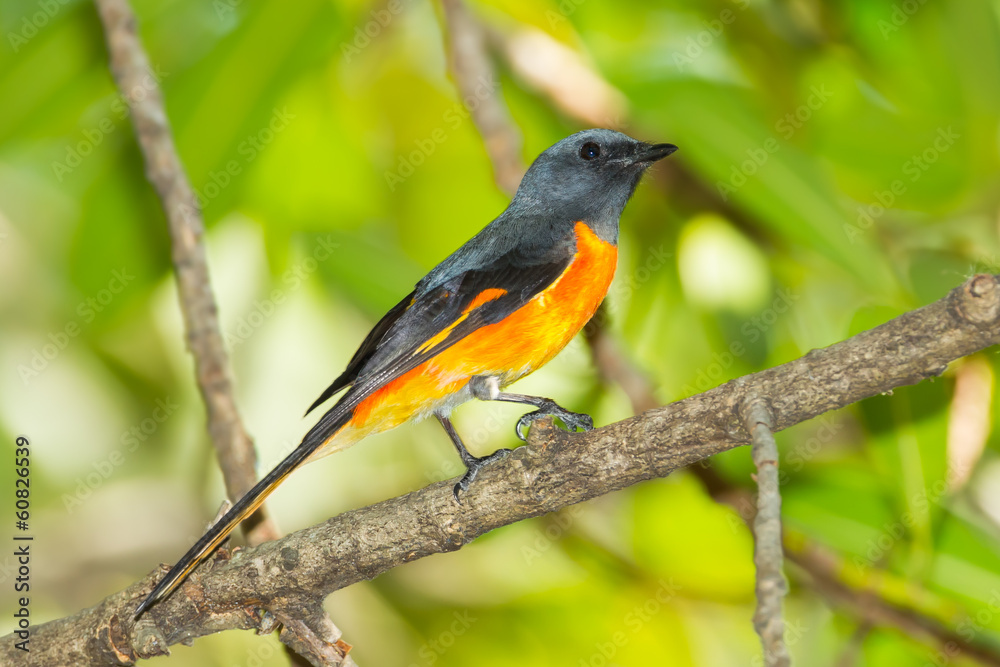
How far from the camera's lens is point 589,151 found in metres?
3.97

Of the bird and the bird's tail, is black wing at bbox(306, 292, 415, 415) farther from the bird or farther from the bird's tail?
the bird's tail

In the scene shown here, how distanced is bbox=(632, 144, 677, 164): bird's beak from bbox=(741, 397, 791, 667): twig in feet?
6.45

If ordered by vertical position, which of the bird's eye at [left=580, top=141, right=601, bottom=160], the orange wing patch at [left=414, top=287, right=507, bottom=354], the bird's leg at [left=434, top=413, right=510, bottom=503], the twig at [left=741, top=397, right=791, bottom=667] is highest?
the bird's eye at [left=580, top=141, right=601, bottom=160]

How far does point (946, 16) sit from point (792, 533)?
253 cm

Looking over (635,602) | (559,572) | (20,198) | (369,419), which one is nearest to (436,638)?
(559,572)

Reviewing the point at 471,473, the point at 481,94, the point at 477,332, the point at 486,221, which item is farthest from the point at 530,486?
the point at 486,221

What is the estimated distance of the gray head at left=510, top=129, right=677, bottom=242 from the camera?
3.81 m

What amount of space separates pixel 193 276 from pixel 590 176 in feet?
5.77

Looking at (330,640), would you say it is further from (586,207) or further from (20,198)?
(20,198)

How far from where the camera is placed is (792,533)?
3986mm

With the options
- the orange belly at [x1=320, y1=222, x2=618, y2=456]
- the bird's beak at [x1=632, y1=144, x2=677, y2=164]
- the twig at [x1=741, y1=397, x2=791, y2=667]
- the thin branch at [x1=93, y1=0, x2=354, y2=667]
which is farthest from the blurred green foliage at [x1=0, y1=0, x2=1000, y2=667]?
the twig at [x1=741, y1=397, x2=791, y2=667]

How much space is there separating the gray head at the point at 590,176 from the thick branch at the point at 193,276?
1.37 m

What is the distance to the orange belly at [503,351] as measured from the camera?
126 inches

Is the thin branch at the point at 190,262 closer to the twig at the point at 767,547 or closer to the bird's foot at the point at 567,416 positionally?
the bird's foot at the point at 567,416
